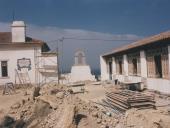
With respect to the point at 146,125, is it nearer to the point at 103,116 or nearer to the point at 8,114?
the point at 103,116

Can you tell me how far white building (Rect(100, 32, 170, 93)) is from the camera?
1683cm

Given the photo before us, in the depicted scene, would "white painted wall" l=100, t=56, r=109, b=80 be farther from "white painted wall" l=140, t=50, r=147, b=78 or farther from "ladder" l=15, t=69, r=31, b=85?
"white painted wall" l=140, t=50, r=147, b=78

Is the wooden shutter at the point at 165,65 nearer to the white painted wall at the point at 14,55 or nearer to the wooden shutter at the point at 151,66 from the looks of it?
the wooden shutter at the point at 151,66

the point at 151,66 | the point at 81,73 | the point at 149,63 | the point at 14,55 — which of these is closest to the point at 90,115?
the point at 151,66

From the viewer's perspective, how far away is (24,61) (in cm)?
2856

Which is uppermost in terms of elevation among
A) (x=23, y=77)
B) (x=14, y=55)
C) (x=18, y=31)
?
(x=18, y=31)

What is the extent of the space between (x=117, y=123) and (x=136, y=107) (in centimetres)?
170

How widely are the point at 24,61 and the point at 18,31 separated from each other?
314cm

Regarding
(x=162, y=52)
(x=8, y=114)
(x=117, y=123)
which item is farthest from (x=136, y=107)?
(x=8, y=114)

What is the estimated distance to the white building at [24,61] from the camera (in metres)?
28.5

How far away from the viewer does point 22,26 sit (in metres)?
29.2

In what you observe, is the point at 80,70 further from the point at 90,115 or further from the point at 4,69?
the point at 90,115

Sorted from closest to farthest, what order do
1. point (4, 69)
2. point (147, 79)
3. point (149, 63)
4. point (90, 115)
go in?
point (90, 115) → point (149, 63) → point (147, 79) → point (4, 69)

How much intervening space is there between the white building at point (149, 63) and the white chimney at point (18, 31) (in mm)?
9751
